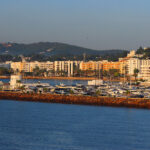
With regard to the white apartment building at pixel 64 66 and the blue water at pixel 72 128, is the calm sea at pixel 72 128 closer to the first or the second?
the blue water at pixel 72 128

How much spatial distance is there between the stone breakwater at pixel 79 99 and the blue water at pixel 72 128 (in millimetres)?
1374

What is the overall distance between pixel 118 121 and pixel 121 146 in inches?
217

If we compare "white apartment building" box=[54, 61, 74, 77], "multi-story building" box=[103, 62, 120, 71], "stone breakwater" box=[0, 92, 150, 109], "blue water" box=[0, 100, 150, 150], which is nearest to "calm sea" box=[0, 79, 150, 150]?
"blue water" box=[0, 100, 150, 150]

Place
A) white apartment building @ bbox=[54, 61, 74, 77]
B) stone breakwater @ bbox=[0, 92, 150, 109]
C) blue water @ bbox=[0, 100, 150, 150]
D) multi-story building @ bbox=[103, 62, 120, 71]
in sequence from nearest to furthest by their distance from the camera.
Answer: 1. blue water @ bbox=[0, 100, 150, 150]
2. stone breakwater @ bbox=[0, 92, 150, 109]
3. multi-story building @ bbox=[103, 62, 120, 71]
4. white apartment building @ bbox=[54, 61, 74, 77]

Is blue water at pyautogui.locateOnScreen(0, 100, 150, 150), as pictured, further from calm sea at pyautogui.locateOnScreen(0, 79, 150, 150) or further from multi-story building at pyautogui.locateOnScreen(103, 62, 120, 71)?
multi-story building at pyautogui.locateOnScreen(103, 62, 120, 71)

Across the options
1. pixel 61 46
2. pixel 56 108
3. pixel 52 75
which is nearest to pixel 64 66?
pixel 52 75

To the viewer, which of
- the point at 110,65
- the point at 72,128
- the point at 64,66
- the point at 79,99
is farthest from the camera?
the point at 64,66

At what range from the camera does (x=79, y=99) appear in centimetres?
2995

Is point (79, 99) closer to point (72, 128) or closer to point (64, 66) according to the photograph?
point (72, 128)

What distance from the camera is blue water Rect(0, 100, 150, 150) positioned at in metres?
16.7

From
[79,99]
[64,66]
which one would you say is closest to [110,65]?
[64,66]

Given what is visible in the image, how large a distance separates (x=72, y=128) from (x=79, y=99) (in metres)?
10.1

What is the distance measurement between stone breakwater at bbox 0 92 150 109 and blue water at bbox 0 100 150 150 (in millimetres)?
1374

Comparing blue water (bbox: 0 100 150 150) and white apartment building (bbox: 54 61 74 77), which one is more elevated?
white apartment building (bbox: 54 61 74 77)
